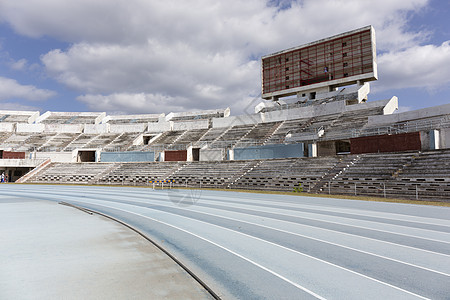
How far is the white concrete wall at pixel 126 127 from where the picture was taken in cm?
5019

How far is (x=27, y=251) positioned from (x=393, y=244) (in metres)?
7.45

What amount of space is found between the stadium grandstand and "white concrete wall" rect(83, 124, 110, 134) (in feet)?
1.71

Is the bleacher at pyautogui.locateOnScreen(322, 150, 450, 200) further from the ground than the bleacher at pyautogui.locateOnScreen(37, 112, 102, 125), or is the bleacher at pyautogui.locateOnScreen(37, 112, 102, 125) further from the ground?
the bleacher at pyautogui.locateOnScreen(37, 112, 102, 125)

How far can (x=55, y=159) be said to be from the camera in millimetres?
39844

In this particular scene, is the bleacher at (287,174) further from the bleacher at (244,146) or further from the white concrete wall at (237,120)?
the white concrete wall at (237,120)

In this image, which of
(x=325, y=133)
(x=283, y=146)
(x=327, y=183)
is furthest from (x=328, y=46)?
(x=327, y=183)

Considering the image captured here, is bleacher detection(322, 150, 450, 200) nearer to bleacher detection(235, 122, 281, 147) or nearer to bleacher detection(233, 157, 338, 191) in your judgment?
bleacher detection(233, 157, 338, 191)

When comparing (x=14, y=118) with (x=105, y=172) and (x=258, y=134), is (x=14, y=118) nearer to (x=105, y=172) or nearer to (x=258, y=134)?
(x=105, y=172)

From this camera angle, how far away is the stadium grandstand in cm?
1948

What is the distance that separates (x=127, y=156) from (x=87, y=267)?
117 feet

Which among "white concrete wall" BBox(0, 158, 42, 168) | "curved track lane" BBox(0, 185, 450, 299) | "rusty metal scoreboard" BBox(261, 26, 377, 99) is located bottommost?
"curved track lane" BBox(0, 185, 450, 299)

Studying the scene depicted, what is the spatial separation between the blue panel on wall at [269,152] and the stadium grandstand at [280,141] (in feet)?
0.35

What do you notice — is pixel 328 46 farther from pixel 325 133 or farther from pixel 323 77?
Result: pixel 325 133

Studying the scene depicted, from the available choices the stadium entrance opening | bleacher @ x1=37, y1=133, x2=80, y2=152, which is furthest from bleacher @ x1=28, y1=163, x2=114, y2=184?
bleacher @ x1=37, y1=133, x2=80, y2=152
